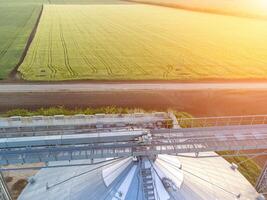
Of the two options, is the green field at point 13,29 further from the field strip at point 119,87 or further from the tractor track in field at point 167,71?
the tractor track in field at point 167,71

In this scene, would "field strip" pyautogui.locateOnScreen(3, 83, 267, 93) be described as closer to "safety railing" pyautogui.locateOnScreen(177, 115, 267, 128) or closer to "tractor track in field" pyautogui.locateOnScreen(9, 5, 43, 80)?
"tractor track in field" pyautogui.locateOnScreen(9, 5, 43, 80)

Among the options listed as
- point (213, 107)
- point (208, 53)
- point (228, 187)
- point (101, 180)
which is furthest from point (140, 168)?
point (208, 53)

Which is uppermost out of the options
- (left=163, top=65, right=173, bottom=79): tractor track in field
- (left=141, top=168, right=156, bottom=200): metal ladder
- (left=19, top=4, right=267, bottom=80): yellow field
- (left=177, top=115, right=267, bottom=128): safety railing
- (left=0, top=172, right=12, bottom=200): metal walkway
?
(left=19, top=4, right=267, bottom=80): yellow field

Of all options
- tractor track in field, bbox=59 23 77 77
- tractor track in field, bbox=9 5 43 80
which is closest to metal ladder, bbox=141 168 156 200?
tractor track in field, bbox=59 23 77 77

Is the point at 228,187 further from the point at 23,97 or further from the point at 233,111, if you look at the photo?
the point at 23,97

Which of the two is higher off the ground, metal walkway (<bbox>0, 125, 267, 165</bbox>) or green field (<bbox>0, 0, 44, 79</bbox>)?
green field (<bbox>0, 0, 44, 79</bbox>)

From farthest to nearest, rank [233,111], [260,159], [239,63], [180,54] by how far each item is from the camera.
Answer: [180,54] < [239,63] < [233,111] < [260,159]
